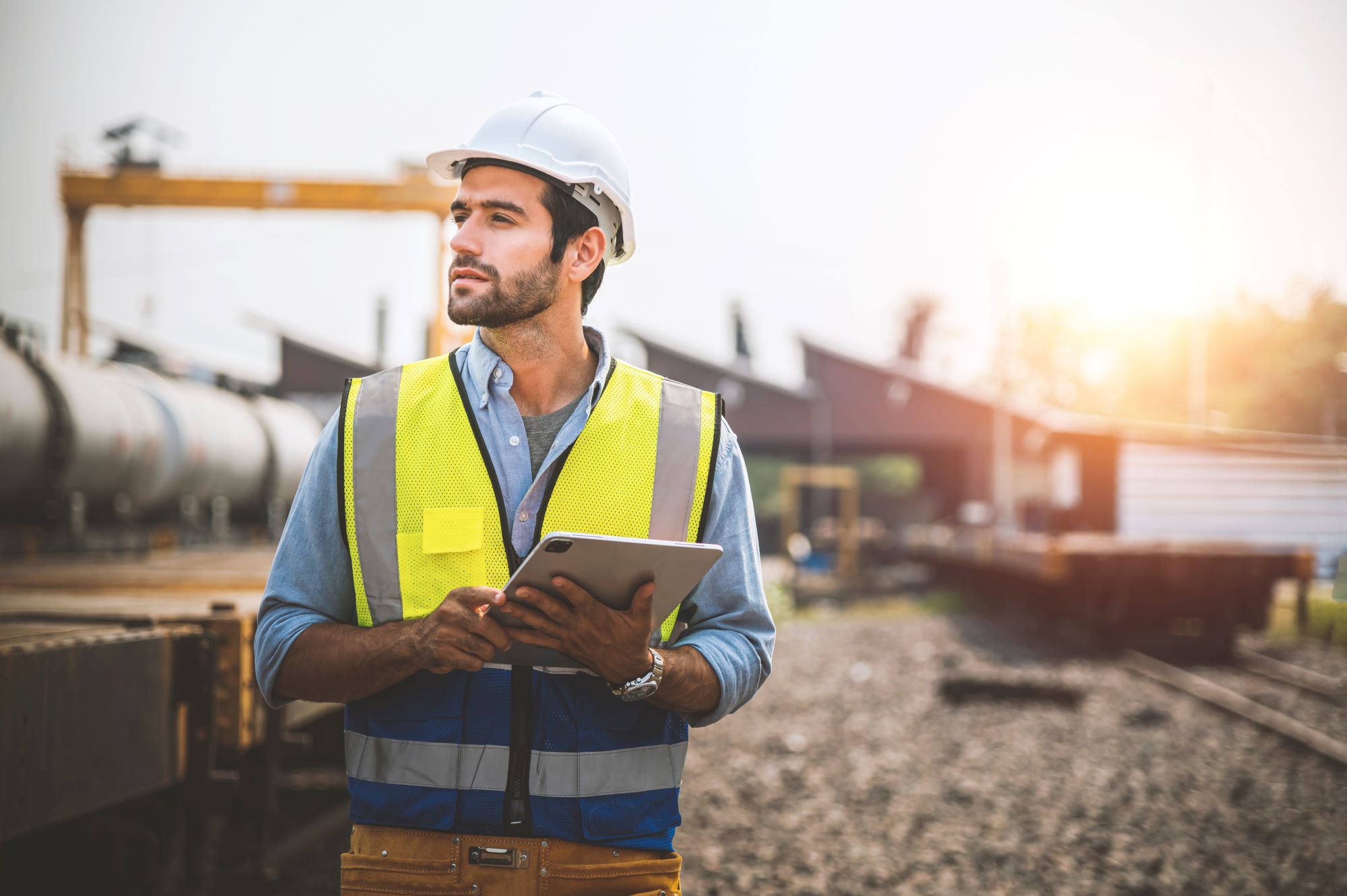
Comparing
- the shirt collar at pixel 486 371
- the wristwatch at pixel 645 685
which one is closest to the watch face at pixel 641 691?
the wristwatch at pixel 645 685

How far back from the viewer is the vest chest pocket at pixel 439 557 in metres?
1.88

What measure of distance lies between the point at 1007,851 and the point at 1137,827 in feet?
3.13

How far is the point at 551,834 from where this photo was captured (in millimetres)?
1845

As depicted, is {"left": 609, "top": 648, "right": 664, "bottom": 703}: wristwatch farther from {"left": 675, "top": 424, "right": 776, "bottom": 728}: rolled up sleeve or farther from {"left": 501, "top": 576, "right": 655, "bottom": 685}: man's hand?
{"left": 675, "top": 424, "right": 776, "bottom": 728}: rolled up sleeve

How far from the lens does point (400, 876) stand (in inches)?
72.1

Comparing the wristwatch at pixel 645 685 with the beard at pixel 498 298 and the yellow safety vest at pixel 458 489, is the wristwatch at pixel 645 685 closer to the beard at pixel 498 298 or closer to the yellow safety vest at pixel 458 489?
the yellow safety vest at pixel 458 489

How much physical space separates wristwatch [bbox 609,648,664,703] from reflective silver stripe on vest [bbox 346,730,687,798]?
0.17 m

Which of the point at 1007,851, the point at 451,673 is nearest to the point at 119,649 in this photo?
the point at 451,673

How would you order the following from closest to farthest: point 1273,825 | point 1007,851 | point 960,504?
point 1007,851 < point 1273,825 < point 960,504

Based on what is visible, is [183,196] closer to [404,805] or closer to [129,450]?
[129,450]

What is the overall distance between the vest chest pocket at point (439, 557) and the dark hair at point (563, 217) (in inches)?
21.7

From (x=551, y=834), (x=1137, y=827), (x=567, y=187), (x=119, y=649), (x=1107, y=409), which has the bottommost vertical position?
(x=1137, y=827)

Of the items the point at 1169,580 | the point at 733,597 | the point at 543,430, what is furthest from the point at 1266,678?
the point at 543,430

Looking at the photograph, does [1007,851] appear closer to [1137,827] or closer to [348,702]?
[1137,827]
